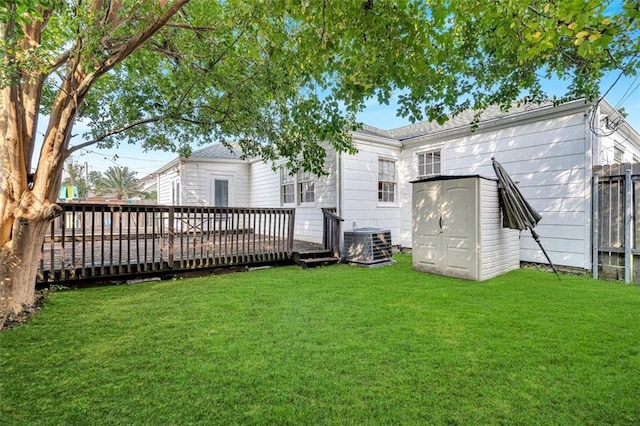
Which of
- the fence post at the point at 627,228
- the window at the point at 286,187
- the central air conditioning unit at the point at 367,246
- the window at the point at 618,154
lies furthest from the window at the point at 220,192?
the window at the point at 618,154

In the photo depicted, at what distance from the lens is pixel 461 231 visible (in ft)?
19.4

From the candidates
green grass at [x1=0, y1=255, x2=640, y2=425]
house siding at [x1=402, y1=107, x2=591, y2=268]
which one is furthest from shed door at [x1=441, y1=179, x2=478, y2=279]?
house siding at [x1=402, y1=107, x2=591, y2=268]

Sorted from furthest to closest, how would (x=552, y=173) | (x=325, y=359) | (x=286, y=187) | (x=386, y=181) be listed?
(x=286, y=187)
(x=386, y=181)
(x=552, y=173)
(x=325, y=359)

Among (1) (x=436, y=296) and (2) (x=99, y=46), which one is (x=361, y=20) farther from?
(1) (x=436, y=296)

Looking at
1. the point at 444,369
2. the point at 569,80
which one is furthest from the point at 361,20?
the point at 569,80

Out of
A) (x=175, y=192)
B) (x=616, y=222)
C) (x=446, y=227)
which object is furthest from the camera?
(x=175, y=192)

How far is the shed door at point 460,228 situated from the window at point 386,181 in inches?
119

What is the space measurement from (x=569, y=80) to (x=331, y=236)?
5.83m

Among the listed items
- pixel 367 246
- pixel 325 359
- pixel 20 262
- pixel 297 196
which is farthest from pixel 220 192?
pixel 325 359

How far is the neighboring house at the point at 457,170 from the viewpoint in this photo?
605cm

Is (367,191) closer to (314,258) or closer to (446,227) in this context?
(314,258)

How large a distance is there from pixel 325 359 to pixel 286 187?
26.7ft

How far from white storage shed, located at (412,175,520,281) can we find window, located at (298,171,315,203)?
3.51 metres

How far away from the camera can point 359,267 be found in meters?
7.04
